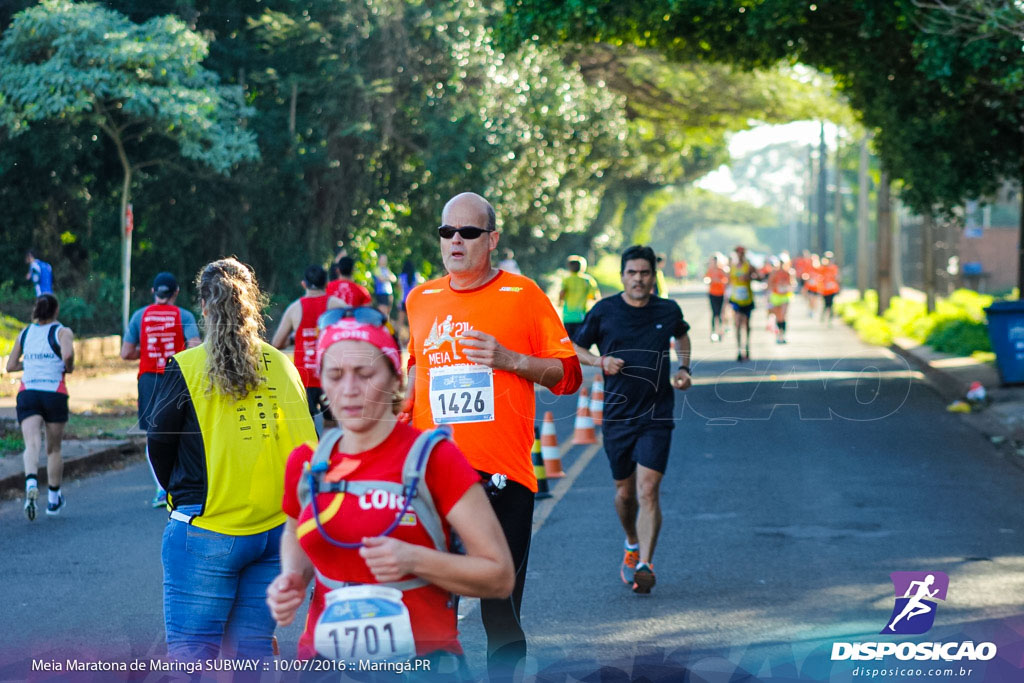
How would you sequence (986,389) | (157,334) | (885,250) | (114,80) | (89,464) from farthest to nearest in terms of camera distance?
(885,250) → (114,80) → (986,389) → (89,464) → (157,334)

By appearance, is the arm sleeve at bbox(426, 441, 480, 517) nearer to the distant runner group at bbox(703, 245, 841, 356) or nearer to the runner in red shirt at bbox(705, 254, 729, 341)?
the distant runner group at bbox(703, 245, 841, 356)

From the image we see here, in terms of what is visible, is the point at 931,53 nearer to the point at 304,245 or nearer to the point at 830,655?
the point at 830,655

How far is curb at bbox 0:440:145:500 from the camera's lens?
10.9 meters

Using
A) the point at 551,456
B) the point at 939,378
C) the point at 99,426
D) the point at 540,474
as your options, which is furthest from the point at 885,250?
the point at 540,474

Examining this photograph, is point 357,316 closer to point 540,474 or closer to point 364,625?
point 364,625

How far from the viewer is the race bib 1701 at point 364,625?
2842 millimetres

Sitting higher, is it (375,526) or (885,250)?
(885,250)

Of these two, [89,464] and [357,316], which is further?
[89,464]

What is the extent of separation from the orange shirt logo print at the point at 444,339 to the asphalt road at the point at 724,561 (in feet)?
4.40

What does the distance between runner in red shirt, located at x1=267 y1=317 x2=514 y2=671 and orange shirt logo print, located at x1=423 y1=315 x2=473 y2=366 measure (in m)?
1.79

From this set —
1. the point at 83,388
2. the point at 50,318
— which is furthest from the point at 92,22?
the point at 50,318

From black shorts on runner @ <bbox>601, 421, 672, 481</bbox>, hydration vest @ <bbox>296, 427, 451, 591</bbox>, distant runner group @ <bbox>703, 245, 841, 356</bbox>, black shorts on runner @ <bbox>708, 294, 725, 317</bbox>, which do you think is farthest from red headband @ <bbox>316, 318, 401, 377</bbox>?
black shorts on runner @ <bbox>708, 294, 725, 317</bbox>

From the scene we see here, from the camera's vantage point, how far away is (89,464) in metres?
12.4

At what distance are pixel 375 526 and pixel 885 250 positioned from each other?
3415 cm
